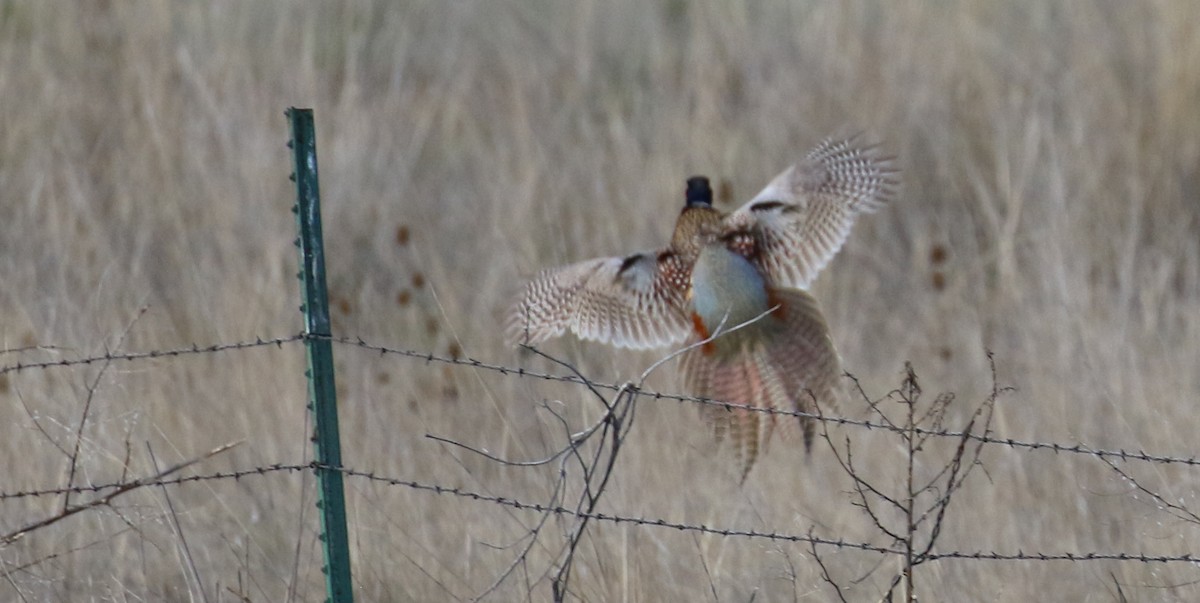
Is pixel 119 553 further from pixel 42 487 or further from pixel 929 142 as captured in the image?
pixel 929 142

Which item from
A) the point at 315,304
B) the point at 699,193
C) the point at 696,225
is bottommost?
the point at 315,304

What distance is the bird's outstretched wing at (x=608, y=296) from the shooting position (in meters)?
4.86

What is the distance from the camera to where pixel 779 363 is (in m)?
5.05

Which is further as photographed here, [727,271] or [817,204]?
[817,204]

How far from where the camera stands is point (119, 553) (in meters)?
4.57

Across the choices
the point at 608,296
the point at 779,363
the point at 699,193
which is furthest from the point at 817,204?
the point at 608,296

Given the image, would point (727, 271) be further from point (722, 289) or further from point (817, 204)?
point (817, 204)

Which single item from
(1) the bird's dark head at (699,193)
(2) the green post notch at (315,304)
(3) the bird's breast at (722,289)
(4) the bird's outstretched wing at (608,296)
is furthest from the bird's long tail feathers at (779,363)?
(2) the green post notch at (315,304)

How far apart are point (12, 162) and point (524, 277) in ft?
12.5

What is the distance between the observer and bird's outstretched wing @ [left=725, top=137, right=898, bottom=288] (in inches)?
192

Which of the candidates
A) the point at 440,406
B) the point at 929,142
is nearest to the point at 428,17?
the point at 929,142

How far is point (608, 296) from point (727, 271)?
383 millimetres

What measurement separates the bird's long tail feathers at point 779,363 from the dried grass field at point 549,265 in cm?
28

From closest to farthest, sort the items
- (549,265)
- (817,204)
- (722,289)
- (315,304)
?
1. (315,304)
2. (722,289)
3. (817,204)
4. (549,265)
